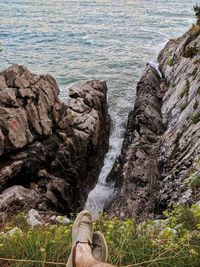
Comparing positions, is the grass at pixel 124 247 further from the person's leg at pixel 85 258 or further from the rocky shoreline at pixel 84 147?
the rocky shoreline at pixel 84 147

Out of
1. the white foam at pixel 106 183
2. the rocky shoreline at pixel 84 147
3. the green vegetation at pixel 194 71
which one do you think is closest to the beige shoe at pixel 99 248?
the rocky shoreline at pixel 84 147

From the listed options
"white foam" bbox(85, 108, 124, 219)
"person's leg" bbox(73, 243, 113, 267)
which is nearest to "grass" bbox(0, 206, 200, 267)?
"person's leg" bbox(73, 243, 113, 267)

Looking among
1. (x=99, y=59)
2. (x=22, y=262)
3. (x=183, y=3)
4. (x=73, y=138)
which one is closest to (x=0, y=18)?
(x=99, y=59)

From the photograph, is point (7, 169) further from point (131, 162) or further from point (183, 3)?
point (183, 3)

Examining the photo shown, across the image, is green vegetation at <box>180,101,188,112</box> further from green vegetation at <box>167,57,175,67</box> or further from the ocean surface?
green vegetation at <box>167,57,175,67</box>

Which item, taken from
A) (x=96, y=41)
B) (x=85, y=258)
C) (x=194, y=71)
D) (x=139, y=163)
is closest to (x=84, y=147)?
(x=139, y=163)

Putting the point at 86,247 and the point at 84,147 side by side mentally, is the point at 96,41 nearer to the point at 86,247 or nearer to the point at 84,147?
the point at 84,147

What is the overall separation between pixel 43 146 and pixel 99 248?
478 inches

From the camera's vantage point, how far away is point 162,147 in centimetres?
1812

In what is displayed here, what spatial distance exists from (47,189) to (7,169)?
191 centimetres

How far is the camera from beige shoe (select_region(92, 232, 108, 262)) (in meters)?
5.09

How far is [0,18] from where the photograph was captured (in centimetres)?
5078

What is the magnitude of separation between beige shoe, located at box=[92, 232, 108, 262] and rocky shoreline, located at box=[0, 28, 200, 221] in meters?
6.76

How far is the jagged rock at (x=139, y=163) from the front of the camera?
1589 cm
